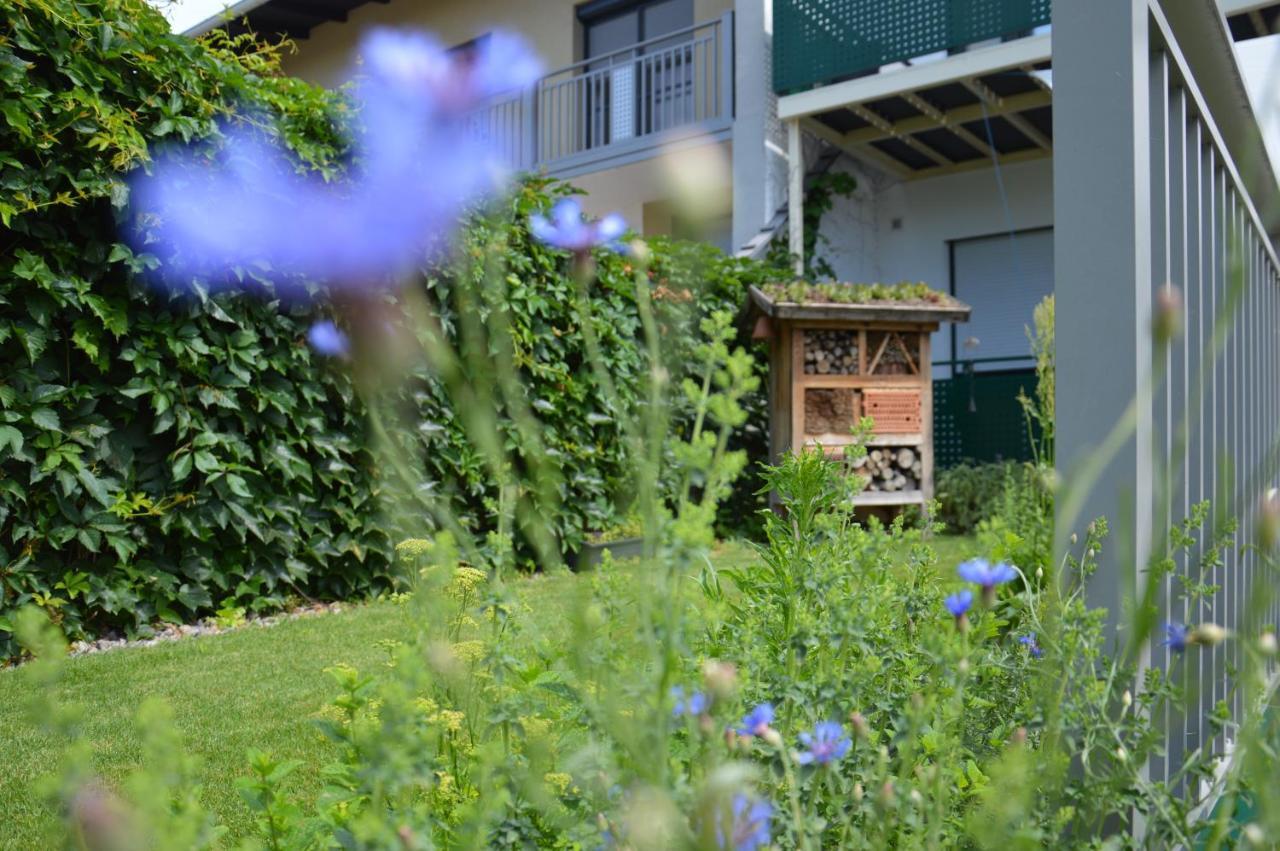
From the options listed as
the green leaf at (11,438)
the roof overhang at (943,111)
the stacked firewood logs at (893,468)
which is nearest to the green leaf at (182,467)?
the green leaf at (11,438)

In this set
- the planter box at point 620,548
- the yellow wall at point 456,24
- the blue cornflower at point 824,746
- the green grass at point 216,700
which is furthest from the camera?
the yellow wall at point 456,24

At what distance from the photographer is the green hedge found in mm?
3238

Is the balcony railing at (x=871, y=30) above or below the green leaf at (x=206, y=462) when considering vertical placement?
above

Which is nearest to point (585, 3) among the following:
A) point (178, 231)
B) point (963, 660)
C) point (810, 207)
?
point (810, 207)

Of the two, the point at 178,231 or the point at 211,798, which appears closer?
the point at 211,798

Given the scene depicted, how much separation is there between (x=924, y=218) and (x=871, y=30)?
233cm

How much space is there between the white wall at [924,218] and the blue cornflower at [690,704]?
28.5ft

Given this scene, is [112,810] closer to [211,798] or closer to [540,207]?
[211,798]

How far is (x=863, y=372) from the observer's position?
6559 mm

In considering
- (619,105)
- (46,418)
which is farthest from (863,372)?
(619,105)

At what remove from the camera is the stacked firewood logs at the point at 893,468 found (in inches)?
257

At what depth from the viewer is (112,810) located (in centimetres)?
65

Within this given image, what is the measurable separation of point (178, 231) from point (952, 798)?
342 cm

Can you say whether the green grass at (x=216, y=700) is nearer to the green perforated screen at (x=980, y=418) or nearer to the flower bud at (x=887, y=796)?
the flower bud at (x=887, y=796)
